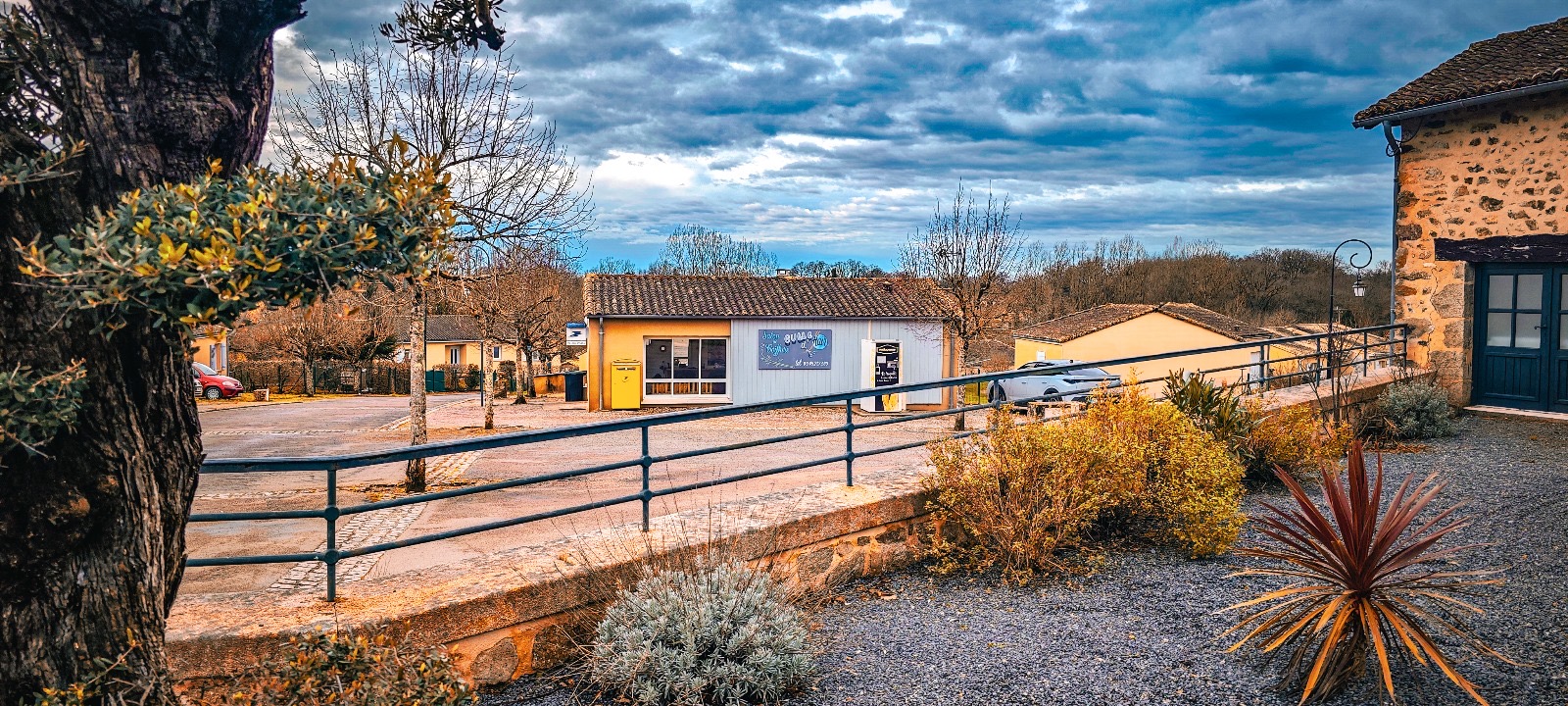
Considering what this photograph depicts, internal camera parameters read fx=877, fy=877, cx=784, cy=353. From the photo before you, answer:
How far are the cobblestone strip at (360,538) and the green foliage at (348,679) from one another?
255 cm

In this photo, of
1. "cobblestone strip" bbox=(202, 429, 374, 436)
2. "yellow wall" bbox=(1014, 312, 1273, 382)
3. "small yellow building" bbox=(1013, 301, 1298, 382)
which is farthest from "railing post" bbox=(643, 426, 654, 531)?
"yellow wall" bbox=(1014, 312, 1273, 382)

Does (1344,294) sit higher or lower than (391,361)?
higher

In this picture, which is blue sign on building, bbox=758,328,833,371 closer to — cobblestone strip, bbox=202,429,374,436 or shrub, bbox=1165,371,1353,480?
cobblestone strip, bbox=202,429,374,436

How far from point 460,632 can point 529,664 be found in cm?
41

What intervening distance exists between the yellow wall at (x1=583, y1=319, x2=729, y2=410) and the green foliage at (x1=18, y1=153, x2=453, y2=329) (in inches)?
880

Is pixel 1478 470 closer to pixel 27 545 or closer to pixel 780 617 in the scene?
pixel 780 617

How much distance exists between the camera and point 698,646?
3906 millimetres

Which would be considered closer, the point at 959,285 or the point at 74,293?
the point at 74,293

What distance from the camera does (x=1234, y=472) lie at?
19.4 ft

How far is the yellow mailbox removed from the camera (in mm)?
24500

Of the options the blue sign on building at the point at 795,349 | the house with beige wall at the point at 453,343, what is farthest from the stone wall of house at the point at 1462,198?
the house with beige wall at the point at 453,343

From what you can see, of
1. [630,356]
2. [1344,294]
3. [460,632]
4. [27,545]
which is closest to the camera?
[27,545]

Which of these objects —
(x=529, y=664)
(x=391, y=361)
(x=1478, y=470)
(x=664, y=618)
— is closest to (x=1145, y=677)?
(x=664, y=618)

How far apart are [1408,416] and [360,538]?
11479 millimetres
